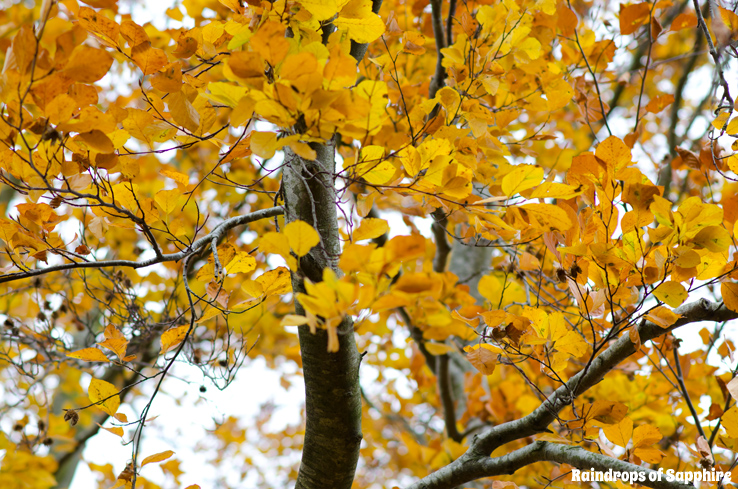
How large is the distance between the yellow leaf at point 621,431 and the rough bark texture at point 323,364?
600 mm

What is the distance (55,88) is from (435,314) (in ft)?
4.73

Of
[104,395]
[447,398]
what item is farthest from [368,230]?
[447,398]

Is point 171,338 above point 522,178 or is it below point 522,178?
below

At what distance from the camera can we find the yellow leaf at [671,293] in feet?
2.73

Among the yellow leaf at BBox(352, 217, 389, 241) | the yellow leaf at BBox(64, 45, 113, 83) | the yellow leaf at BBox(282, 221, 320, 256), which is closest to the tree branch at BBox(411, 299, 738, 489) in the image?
the yellow leaf at BBox(352, 217, 389, 241)

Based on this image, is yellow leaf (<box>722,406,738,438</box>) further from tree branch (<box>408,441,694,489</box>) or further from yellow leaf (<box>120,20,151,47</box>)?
yellow leaf (<box>120,20,151,47</box>)

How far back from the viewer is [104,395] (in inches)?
40.5

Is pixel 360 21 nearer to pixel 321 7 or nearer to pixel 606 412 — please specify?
pixel 321 7

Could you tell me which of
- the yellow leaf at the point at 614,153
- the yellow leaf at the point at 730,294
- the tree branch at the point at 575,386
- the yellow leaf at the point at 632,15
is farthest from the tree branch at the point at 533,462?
the yellow leaf at the point at 632,15

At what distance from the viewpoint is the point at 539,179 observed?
2.81ft

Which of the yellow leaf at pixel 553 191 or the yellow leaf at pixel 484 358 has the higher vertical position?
the yellow leaf at pixel 553 191

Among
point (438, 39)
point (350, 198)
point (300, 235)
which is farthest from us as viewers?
point (438, 39)

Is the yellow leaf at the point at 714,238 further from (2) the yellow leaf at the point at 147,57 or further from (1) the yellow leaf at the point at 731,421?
(2) the yellow leaf at the point at 147,57

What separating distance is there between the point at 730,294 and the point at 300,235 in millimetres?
846
